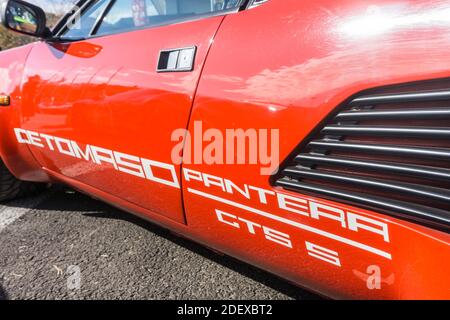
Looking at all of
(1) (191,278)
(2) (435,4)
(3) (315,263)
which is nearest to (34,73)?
(1) (191,278)

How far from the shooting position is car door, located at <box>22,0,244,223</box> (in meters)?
1.34

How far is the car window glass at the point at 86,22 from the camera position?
1.94m

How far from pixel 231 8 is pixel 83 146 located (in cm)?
104

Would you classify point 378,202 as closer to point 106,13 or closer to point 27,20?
point 106,13

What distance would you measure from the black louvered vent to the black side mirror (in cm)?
186

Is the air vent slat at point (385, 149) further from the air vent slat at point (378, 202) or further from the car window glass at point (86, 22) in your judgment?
the car window glass at point (86, 22)

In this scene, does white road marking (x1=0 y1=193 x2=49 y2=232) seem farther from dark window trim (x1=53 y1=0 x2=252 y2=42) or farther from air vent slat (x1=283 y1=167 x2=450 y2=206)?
air vent slat (x1=283 y1=167 x2=450 y2=206)

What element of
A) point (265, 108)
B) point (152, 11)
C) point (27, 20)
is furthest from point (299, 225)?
point (27, 20)

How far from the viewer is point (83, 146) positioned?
1.78m

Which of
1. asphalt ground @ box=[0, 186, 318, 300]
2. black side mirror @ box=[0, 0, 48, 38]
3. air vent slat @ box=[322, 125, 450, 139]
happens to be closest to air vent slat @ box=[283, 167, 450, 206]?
air vent slat @ box=[322, 125, 450, 139]

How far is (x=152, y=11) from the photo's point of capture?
5.77 ft

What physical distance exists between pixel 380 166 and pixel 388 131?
0.32 ft
